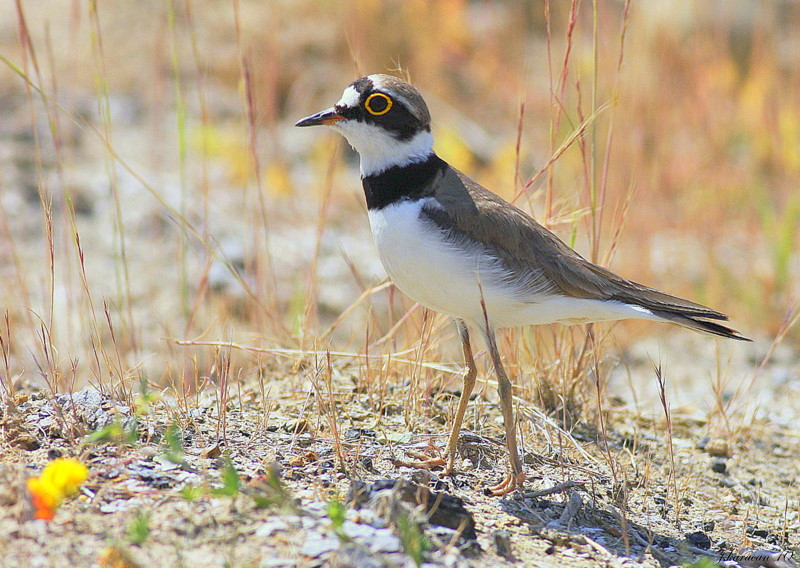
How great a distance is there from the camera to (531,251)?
127 inches

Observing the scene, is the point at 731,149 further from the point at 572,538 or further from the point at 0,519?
the point at 0,519

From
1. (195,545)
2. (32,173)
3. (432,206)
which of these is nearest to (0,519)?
(195,545)

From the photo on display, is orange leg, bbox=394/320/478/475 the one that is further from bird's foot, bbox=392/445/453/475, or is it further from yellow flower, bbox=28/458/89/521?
yellow flower, bbox=28/458/89/521

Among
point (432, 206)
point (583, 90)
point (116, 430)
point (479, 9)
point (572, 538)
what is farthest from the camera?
point (479, 9)

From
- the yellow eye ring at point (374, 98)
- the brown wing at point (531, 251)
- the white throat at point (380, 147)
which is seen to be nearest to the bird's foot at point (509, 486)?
the brown wing at point (531, 251)

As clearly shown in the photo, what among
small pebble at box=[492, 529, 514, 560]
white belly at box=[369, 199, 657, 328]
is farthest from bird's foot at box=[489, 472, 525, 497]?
white belly at box=[369, 199, 657, 328]

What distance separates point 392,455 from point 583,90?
4.74 meters

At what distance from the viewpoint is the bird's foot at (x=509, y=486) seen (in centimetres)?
312

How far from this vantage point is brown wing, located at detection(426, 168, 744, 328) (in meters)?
3.15

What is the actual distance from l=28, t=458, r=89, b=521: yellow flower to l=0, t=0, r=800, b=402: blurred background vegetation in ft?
5.82

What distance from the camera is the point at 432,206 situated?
3107mm

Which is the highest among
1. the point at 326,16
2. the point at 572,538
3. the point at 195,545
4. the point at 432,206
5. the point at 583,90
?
the point at 326,16

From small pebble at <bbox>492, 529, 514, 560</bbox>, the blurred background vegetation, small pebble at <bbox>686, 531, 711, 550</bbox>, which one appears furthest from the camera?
the blurred background vegetation

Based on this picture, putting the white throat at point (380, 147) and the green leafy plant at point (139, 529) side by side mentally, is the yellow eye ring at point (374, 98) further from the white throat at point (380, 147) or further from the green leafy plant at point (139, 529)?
the green leafy plant at point (139, 529)
